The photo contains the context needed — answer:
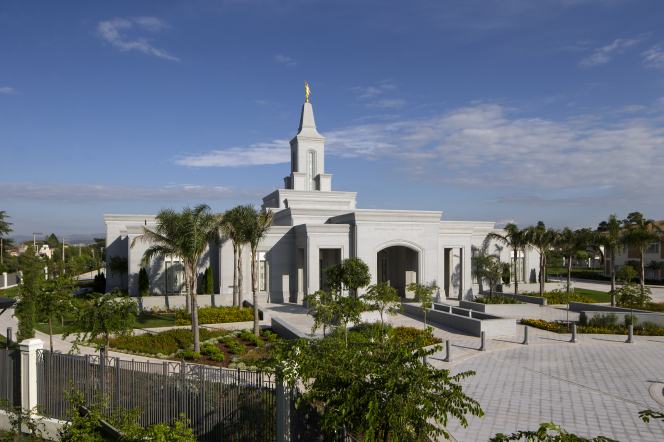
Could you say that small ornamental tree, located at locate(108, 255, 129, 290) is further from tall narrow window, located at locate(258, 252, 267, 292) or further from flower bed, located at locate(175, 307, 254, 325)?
tall narrow window, located at locate(258, 252, 267, 292)

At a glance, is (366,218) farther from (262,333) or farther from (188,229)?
(188,229)

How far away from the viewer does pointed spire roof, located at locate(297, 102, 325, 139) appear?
36719mm

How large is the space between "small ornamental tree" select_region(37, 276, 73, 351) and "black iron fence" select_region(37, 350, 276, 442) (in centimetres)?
288

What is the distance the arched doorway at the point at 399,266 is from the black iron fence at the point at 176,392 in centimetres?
2284

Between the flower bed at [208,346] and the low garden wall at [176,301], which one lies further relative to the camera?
the low garden wall at [176,301]

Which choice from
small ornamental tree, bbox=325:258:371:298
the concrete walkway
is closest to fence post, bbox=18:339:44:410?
the concrete walkway

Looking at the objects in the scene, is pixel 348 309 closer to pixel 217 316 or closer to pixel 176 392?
pixel 176 392

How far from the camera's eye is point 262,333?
19641mm

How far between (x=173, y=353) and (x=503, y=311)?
19.9 m

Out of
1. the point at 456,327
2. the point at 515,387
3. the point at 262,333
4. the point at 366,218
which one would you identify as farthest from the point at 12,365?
the point at 366,218

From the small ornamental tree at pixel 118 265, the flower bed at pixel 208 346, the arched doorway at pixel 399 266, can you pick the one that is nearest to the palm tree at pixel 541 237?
the arched doorway at pixel 399 266

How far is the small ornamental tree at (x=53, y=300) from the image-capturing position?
13.5m

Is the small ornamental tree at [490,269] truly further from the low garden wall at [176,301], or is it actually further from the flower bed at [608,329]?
the low garden wall at [176,301]

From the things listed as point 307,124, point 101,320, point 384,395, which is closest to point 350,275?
point 101,320
